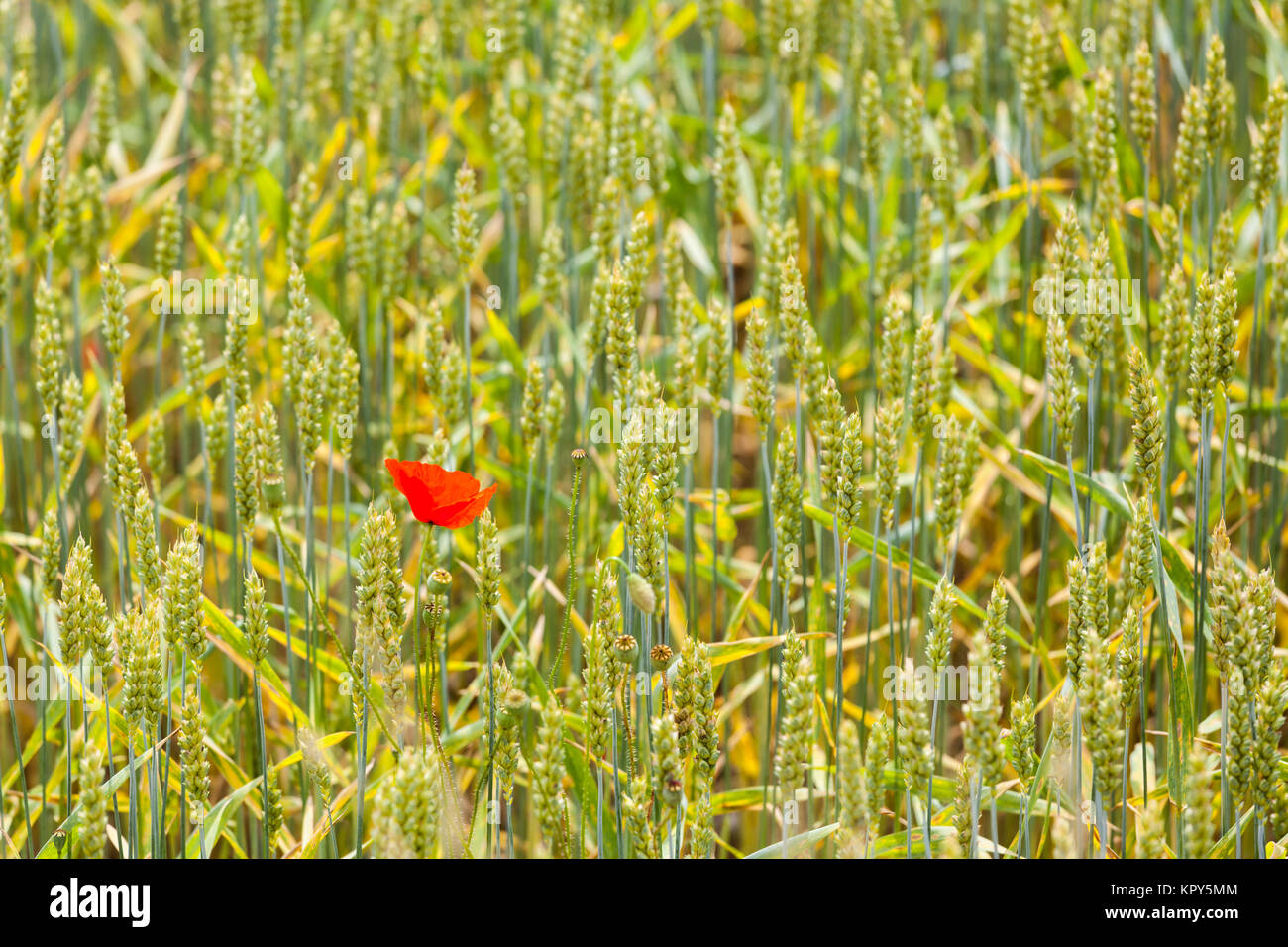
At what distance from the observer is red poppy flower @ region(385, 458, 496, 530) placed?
0.91 m

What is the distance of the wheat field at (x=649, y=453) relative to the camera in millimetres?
879

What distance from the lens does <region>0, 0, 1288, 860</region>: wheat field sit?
88cm

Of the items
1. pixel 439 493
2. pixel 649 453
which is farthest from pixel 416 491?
pixel 649 453

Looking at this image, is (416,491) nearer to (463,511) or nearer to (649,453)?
(463,511)

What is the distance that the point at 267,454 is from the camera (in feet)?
3.37

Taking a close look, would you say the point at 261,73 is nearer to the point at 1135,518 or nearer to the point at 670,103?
the point at 670,103

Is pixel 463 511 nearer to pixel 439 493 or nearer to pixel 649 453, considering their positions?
pixel 439 493

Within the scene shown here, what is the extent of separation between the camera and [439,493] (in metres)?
0.93

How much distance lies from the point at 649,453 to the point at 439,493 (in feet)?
0.57

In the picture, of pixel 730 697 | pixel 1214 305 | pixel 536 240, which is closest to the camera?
pixel 1214 305

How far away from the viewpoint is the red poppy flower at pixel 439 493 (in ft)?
2.97
